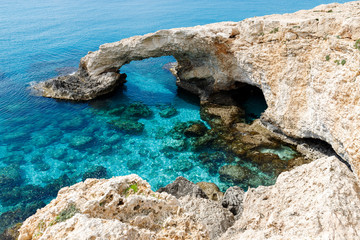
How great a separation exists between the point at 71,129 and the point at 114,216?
17.9 meters

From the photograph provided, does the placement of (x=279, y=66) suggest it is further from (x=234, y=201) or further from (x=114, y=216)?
(x=114, y=216)

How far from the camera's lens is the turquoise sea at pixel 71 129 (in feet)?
53.7

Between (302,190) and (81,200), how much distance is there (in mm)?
5795

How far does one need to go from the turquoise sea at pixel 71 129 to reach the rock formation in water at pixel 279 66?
2.50m

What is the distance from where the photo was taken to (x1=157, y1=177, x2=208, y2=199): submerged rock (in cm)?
1242

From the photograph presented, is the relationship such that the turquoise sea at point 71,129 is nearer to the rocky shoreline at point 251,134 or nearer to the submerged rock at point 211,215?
the rocky shoreline at point 251,134

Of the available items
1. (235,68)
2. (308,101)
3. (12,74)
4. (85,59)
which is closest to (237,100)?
(235,68)

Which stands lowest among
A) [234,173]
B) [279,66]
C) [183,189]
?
Result: [234,173]

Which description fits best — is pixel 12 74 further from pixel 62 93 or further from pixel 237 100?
pixel 237 100

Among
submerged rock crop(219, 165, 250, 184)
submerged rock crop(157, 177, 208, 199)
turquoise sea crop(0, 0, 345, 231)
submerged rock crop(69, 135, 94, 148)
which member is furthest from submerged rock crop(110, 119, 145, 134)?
submerged rock crop(157, 177, 208, 199)

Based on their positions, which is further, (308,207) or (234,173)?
(234,173)

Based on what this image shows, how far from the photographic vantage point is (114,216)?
553 cm

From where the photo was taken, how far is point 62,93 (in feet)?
83.2

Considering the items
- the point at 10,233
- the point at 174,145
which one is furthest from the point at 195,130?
the point at 10,233
